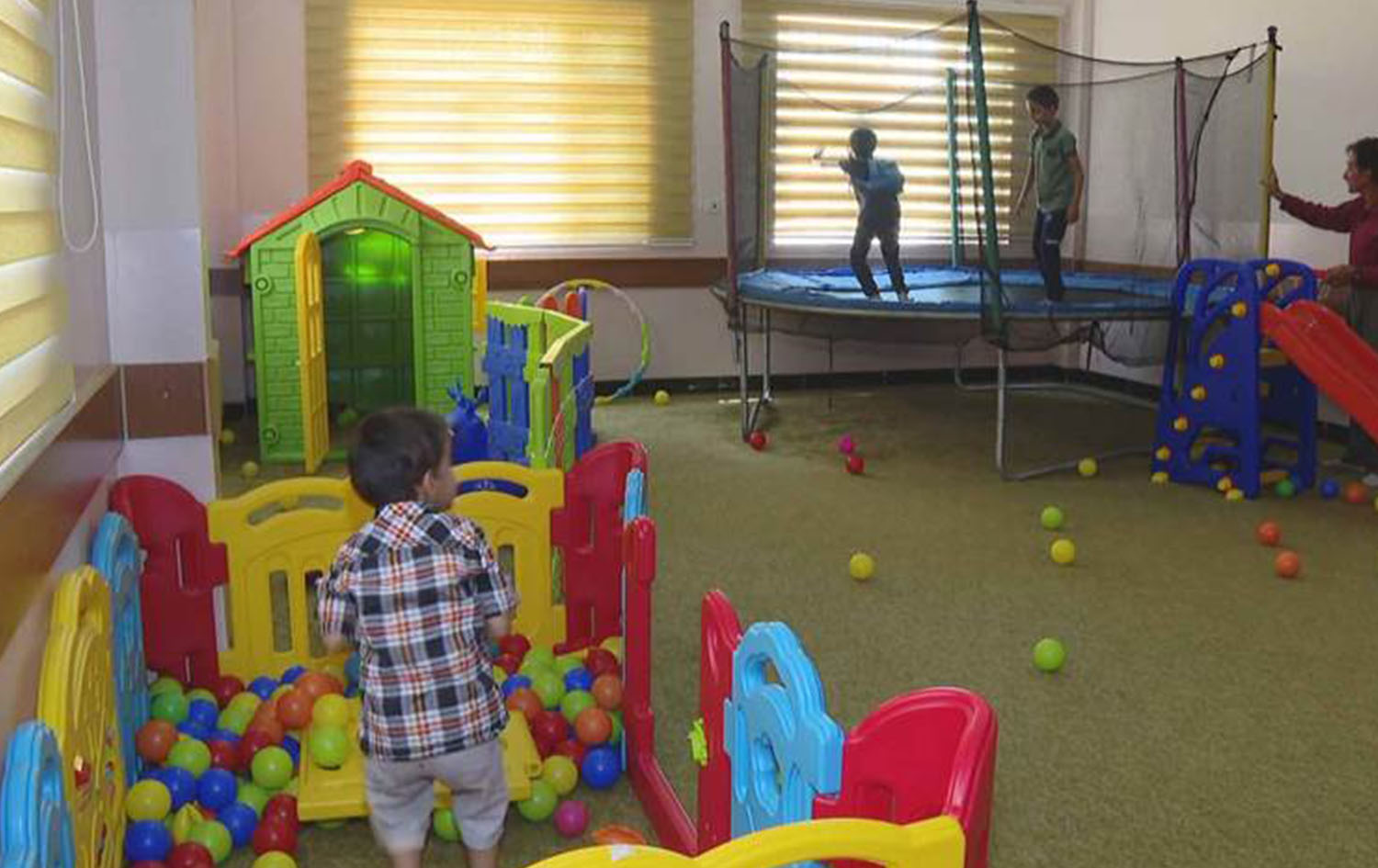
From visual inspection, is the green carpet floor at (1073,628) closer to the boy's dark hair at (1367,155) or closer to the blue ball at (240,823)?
the blue ball at (240,823)

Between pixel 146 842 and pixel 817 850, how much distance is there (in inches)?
65.0

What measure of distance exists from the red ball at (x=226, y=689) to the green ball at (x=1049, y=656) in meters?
2.00

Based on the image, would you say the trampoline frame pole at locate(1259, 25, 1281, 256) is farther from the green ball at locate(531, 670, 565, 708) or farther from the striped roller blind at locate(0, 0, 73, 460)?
the striped roller blind at locate(0, 0, 73, 460)

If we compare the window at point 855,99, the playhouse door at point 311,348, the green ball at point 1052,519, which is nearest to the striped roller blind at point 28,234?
the playhouse door at point 311,348

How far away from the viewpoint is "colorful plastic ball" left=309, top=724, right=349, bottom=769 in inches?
105

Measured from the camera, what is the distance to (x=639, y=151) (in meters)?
7.91

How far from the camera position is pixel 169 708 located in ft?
9.66

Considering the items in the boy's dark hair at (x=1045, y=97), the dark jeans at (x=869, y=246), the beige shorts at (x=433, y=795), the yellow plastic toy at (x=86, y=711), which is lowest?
the beige shorts at (x=433, y=795)

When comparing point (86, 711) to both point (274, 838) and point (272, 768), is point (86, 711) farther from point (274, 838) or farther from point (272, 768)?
point (272, 768)

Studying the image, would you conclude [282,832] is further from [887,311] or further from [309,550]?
[887,311]

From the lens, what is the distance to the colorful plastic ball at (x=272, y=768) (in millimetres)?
2750

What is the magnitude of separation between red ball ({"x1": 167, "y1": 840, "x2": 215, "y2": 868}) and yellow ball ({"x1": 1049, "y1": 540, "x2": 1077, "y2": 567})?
9.78 ft

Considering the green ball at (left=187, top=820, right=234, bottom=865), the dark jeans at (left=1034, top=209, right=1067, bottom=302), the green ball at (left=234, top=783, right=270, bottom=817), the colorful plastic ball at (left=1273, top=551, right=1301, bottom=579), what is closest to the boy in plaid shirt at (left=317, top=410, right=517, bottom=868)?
the green ball at (left=187, top=820, right=234, bottom=865)

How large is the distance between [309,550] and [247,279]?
3.28 metres
